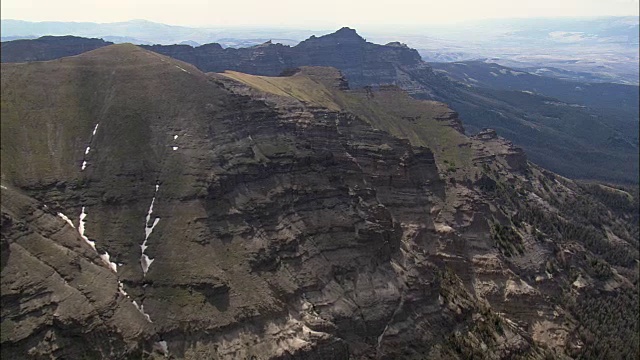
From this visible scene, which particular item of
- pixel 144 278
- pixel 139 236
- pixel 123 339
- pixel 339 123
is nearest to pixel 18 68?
pixel 139 236

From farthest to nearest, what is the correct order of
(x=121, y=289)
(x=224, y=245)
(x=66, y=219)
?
(x=224, y=245) < (x=66, y=219) < (x=121, y=289)

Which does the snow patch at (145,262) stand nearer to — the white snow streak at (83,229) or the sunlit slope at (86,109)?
the white snow streak at (83,229)

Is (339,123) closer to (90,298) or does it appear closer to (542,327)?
(542,327)

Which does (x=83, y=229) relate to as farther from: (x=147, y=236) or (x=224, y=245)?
(x=224, y=245)

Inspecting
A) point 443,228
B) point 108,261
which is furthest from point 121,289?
point 443,228

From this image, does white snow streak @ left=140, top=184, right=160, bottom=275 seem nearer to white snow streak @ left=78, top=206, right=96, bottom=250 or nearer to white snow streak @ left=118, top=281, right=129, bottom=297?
white snow streak @ left=118, top=281, right=129, bottom=297

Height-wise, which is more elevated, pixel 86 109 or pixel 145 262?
pixel 86 109

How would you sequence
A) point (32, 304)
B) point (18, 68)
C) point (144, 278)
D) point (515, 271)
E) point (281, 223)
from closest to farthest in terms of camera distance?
point (32, 304), point (144, 278), point (281, 223), point (18, 68), point (515, 271)

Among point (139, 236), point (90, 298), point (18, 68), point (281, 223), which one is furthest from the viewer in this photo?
point (18, 68)
